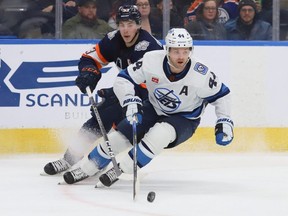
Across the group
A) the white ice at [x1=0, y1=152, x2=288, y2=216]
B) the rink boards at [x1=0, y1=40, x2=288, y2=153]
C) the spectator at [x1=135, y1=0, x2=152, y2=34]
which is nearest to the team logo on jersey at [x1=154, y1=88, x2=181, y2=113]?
the white ice at [x1=0, y1=152, x2=288, y2=216]

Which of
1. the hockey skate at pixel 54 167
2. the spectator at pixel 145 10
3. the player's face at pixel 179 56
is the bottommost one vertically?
the hockey skate at pixel 54 167

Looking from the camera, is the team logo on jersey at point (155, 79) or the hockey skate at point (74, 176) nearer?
the team logo on jersey at point (155, 79)

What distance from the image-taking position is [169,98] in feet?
18.5

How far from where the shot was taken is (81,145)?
20.9 feet

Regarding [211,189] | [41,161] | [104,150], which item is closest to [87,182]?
[104,150]

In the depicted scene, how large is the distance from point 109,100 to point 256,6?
212 cm

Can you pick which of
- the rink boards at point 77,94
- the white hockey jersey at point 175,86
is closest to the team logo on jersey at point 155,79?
the white hockey jersey at point 175,86

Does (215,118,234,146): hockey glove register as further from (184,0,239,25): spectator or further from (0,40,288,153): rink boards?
(184,0,239,25): spectator

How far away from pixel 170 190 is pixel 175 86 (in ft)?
1.97

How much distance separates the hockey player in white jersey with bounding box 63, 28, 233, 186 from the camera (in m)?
5.49

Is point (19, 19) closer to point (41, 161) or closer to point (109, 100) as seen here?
point (41, 161)

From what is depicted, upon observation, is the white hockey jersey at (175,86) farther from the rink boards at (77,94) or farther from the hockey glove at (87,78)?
the rink boards at (77,94)

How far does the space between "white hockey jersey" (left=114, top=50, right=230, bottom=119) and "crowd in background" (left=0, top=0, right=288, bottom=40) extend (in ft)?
6.85

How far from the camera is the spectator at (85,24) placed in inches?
304
